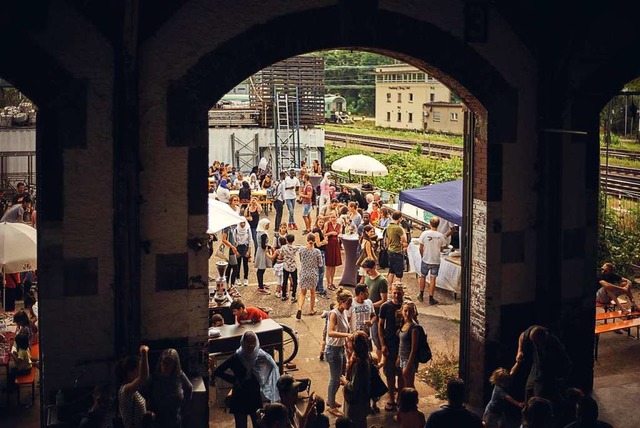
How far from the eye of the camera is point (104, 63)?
8031mm

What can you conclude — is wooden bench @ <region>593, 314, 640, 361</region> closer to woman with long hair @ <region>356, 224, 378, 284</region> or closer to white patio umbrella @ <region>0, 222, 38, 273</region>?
woman with long hair @ <region>356, 224, 378, 284</region>

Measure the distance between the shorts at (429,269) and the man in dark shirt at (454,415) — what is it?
848cm

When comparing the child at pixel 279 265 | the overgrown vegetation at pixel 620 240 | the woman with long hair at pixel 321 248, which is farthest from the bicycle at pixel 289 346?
the overgrown vegetation at pixel 620 240

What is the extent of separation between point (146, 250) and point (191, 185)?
81cm

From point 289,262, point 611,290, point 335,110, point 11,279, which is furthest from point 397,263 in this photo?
point 335,110

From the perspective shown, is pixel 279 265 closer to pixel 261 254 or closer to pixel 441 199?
pixel 261 254

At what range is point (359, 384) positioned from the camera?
27.6 ft

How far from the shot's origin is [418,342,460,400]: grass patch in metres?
10.8

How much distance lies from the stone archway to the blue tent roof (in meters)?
4.85

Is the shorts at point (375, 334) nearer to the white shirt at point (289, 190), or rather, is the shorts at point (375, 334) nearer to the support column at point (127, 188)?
the support column at point (127, 188)

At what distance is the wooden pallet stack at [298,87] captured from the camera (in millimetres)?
36000

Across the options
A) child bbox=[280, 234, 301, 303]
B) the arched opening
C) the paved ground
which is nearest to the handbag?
the arched opening

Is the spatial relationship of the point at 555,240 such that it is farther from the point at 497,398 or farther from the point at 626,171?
the point at 626,171

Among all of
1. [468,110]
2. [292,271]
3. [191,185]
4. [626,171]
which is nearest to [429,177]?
Result: [626,171]
